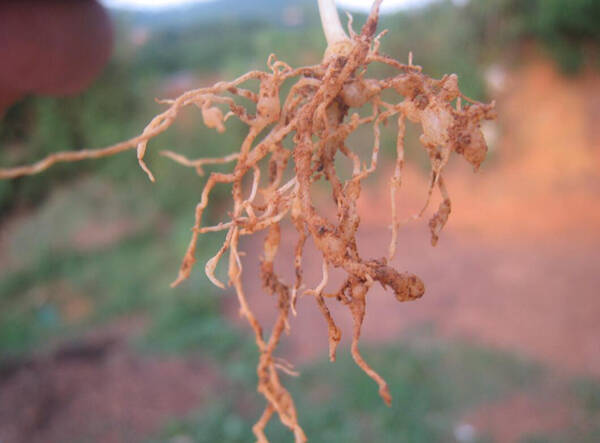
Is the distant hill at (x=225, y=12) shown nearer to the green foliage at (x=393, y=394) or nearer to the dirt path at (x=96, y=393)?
the dirt path at (x=96, y=393)

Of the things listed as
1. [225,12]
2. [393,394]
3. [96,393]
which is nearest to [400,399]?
[393,394]

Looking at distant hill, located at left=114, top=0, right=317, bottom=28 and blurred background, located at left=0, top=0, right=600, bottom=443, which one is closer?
blurred background, located at left=0, top=0, right=600, bottom=443

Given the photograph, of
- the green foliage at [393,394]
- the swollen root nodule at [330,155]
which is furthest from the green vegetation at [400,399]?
the swollen root nodule at [330,155]

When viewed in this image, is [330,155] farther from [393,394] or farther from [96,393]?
[96,393]

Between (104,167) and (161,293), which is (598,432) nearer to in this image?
(161,293)

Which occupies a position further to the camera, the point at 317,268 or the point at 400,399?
the point at 317,268

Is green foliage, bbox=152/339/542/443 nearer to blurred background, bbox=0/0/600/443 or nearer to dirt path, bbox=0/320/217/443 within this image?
blurred background, bbox=0/0/600/443

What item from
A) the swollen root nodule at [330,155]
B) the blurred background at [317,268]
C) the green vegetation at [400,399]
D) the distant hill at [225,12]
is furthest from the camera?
the distant hill at [225,12]

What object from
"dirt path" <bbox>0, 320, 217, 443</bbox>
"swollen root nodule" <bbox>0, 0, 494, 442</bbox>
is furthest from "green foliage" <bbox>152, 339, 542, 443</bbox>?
"swollen root nodule" <bbox>0, 0, 494, 442</bbox>
